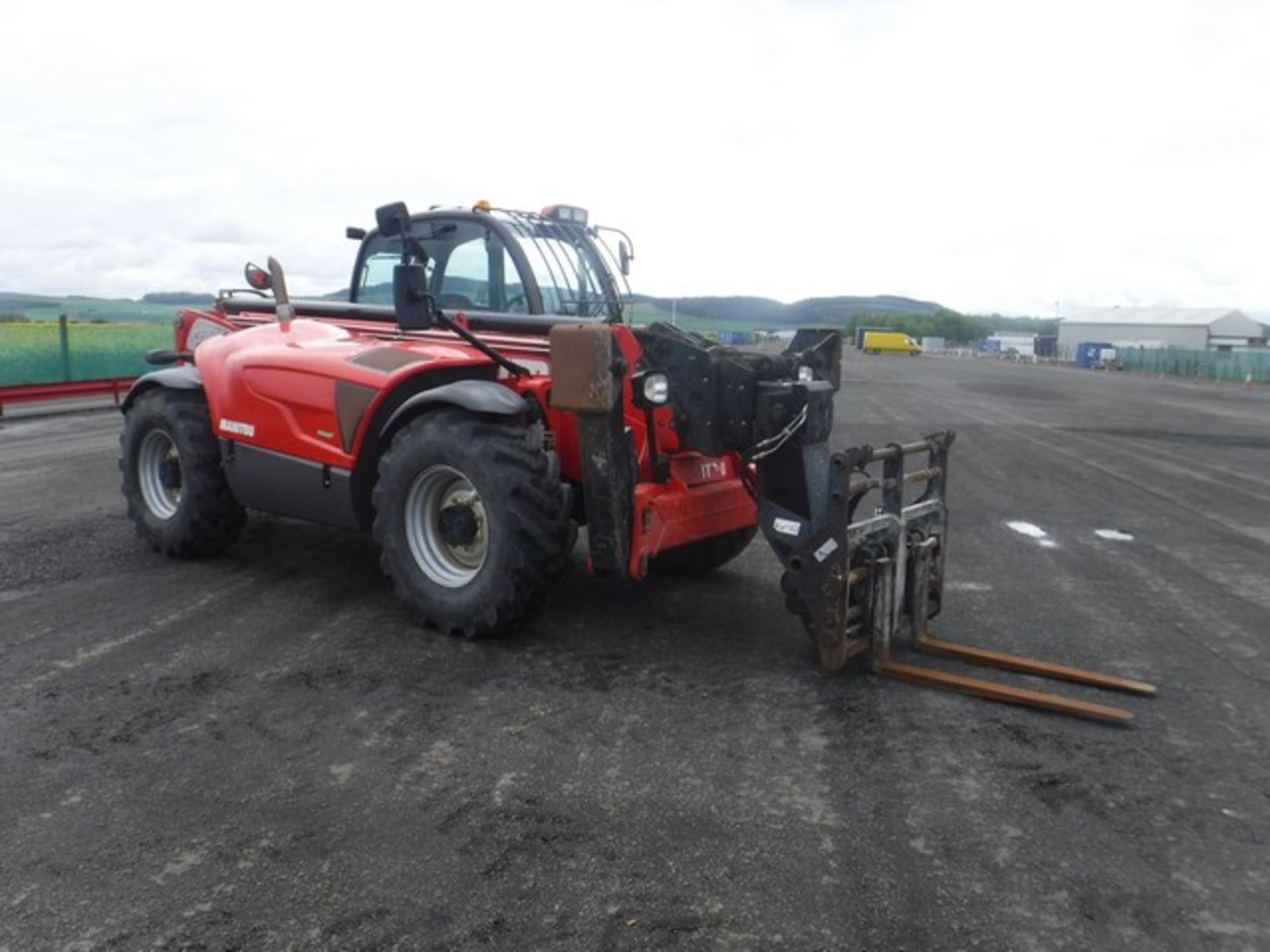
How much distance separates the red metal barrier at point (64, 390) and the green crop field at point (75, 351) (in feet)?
1.84

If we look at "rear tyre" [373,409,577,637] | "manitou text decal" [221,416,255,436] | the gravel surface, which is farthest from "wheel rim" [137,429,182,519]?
"rear tyre" [373,409,577,637]

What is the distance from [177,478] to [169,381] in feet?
2.15

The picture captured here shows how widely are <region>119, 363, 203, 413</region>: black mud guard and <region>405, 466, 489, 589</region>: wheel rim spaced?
7.28ft

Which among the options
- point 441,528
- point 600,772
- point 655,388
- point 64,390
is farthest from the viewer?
point 64,390

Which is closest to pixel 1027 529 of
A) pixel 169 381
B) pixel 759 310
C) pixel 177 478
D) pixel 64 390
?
pixel 759 310

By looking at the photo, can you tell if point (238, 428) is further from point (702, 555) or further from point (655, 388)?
point (702, 555)

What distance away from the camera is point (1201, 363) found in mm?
51906

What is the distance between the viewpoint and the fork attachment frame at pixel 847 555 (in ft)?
15.4

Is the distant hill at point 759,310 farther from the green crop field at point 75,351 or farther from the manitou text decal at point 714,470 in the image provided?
the green crop field at point 75,351

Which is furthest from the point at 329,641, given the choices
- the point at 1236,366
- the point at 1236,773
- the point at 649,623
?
the point at 1236,366

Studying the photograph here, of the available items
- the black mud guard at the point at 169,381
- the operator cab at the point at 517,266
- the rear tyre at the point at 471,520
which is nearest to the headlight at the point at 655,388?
the rear tyre at the point at 471,520

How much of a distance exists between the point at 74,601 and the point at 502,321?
2.94 metres

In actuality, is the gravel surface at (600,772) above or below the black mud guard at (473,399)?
below

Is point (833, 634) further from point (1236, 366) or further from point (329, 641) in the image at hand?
point (1236, 366)
